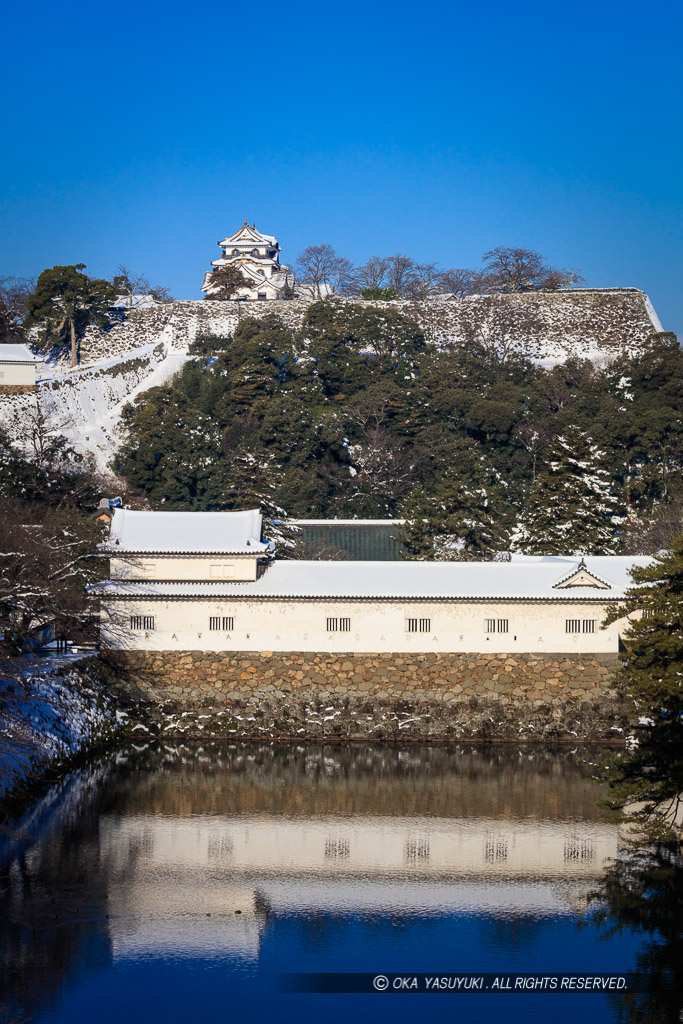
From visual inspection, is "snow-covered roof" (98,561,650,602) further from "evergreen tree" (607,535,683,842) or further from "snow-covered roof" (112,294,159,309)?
"snow-covered roof" (112,294,159,309)

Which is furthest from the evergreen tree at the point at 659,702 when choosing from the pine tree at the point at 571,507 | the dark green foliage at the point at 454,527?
the pine tree at the point at 571,507

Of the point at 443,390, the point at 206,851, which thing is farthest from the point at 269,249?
the point at 206,851

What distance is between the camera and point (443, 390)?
136 feet

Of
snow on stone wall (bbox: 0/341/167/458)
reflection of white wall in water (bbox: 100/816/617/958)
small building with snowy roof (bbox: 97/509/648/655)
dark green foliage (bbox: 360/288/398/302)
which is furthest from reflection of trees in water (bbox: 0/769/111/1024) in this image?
dark green foliage (bbox: 360/288/398/302)

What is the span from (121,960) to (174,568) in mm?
10376

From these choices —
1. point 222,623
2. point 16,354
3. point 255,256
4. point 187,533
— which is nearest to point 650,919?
point 222,623

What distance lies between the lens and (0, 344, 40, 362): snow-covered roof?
45281 mm

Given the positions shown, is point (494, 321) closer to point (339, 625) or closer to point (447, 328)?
point (447, 328)

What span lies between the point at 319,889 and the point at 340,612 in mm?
7541

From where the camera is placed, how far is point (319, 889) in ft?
45.8

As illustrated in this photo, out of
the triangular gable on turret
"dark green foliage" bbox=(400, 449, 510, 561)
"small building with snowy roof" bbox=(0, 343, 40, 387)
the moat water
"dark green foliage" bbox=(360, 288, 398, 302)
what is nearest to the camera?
the moat water

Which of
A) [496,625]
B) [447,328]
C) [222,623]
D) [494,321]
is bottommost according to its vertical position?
[496,625]

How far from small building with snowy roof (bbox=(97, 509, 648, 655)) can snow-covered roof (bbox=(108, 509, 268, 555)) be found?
39mm

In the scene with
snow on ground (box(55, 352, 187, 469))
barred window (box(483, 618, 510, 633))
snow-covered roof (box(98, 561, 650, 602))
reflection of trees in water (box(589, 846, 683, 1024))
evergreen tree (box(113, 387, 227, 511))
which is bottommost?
reflection of trees in water (box(589, 846, 683, 1024))
